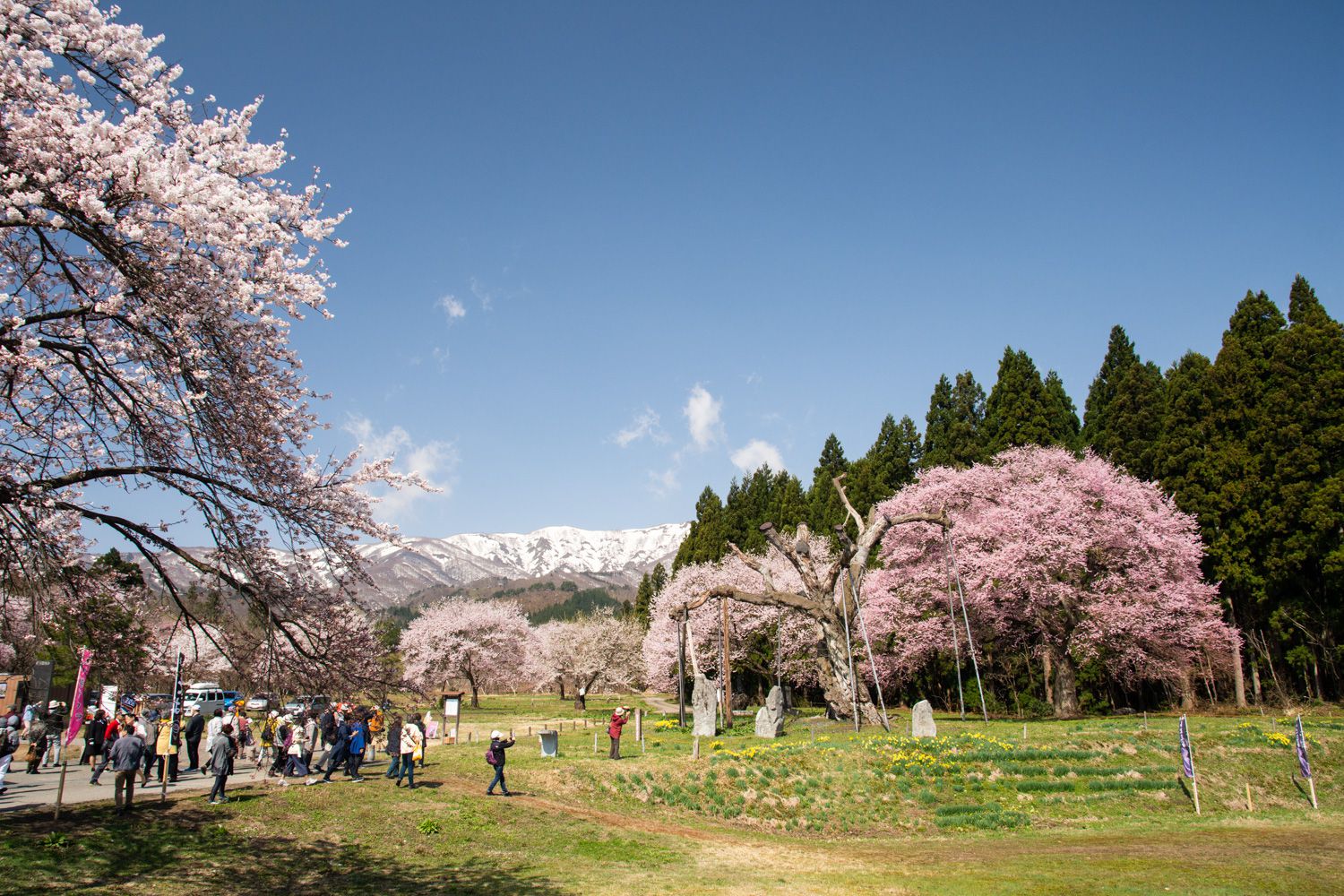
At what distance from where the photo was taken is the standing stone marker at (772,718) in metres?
24.0

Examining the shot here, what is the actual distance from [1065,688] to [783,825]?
18.9 m

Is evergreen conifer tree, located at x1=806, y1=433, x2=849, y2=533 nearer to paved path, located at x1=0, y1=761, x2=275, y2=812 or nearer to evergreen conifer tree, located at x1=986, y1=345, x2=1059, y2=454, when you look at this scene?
evergreen conifer tree, located at x1=986, y1=345, x2=1059, y2=454

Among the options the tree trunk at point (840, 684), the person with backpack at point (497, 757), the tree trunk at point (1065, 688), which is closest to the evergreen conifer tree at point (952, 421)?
the tree trunk at point (1065, 688)

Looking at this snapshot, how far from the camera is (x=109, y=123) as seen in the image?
245 inches

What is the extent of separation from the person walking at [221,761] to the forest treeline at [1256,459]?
3212 centimetres

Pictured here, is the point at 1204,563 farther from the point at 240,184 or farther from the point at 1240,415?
the point at 240,184

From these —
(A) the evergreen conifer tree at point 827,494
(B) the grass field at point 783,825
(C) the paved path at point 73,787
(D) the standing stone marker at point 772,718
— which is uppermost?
(A) the evergreen conifer tree at point 827,494

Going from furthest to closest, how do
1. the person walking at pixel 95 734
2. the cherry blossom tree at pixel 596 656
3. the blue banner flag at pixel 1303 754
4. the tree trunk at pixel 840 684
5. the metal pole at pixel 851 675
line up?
the cherry blossom tree at pixel 596 656 → the tree trunk at pixel 840 684 → the metal pole at pixel 851 675 → the person walking at pixel 95 734 → the blue banner flag at pixel 1303 754

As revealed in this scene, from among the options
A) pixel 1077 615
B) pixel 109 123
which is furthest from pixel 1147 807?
pixel 109 123

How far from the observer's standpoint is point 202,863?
1152 centimetres

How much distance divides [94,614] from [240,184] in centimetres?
545

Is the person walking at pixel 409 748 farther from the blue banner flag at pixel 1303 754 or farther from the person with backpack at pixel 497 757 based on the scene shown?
the blue banner flag at pixel 1303 754

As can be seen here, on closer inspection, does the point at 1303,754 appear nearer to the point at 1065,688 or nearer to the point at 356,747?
the point at 1065,688

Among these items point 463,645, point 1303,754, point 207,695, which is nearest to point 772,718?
point 1303,754
